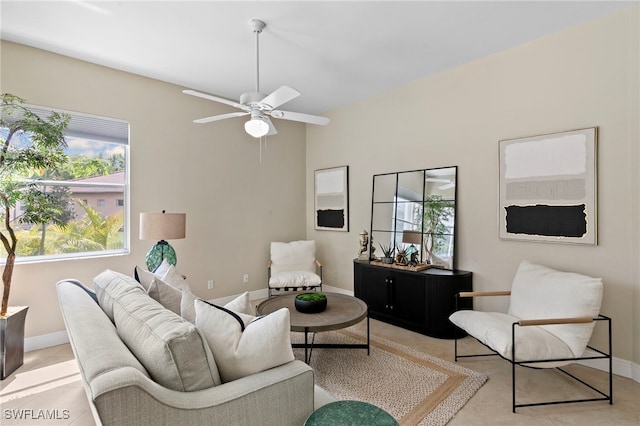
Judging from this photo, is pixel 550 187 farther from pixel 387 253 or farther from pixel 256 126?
pixel 256 126

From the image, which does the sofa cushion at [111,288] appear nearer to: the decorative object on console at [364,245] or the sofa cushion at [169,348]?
the sofa cushion at [169,348]

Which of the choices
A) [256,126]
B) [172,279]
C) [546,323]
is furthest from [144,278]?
[546,323]

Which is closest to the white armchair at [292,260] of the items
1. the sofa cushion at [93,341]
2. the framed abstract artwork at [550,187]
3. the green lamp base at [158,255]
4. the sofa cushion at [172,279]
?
the green lamp base at [158,255]

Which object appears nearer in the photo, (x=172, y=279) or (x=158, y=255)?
(x=172, y=279)

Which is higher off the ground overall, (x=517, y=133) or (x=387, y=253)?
(x=517, y=133)

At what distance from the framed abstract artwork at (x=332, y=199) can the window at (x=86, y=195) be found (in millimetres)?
2729

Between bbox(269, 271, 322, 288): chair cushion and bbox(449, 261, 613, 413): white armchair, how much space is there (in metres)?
1.97

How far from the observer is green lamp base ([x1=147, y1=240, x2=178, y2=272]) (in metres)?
3.45

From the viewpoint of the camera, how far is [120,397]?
3.10 feet

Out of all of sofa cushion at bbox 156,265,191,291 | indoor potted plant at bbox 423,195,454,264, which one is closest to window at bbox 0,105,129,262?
sofa cushion at bbox 156,265,191,291

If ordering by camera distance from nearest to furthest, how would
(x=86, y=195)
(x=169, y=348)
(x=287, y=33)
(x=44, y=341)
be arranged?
1. (x=169, y=348)
2. (x=287, y=33)
3. (x=44, y=341)
4. (x=86, y=195)

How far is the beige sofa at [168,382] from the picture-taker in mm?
967

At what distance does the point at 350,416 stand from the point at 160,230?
109 inches

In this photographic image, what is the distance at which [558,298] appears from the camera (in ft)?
8.20
